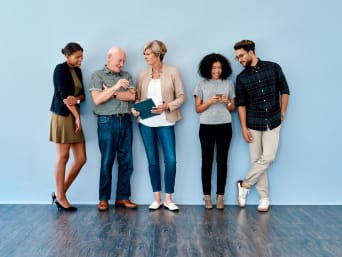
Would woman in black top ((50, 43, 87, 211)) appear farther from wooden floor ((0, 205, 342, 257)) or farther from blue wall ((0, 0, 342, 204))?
wooden floor ((0, 205, 342, 257))

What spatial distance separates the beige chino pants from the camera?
404 cm

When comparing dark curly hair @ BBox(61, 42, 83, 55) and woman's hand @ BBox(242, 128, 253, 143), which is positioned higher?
dark curly hair @ BBox(61, 42, 83, 55)

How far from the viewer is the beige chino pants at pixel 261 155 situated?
13.3 feet

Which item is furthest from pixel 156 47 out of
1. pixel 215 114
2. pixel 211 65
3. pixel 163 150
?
pixel 163 150

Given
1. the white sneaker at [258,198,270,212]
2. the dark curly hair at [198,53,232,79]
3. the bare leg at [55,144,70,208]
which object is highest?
the dark curly hair at [198,53,232,79]

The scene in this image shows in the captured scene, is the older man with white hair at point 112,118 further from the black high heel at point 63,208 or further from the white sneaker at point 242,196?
the white sneaker at point 242,196

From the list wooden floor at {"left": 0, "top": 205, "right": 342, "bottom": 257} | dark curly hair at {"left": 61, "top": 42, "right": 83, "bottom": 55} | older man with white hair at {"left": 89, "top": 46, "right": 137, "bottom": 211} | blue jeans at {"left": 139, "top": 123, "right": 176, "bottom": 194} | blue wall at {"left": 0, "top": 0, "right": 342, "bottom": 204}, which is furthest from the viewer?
blue wall at {"left": 0, "top": 0, "right": 342, "bottom": 204}

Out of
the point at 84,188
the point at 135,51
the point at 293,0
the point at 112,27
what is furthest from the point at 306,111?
the point at 84,188

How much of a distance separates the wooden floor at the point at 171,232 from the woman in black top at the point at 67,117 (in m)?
0.35

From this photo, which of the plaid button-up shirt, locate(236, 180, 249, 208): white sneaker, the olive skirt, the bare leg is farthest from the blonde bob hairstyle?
locate(236, 180, 249, 208): white sneaker

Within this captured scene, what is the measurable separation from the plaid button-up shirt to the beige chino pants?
0.25 feet

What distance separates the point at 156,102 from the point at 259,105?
3.32ft

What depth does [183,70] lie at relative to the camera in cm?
426

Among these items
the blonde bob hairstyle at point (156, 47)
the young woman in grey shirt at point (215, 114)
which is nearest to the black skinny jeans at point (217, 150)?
the young woman in grey shirt at point (215, 114)
